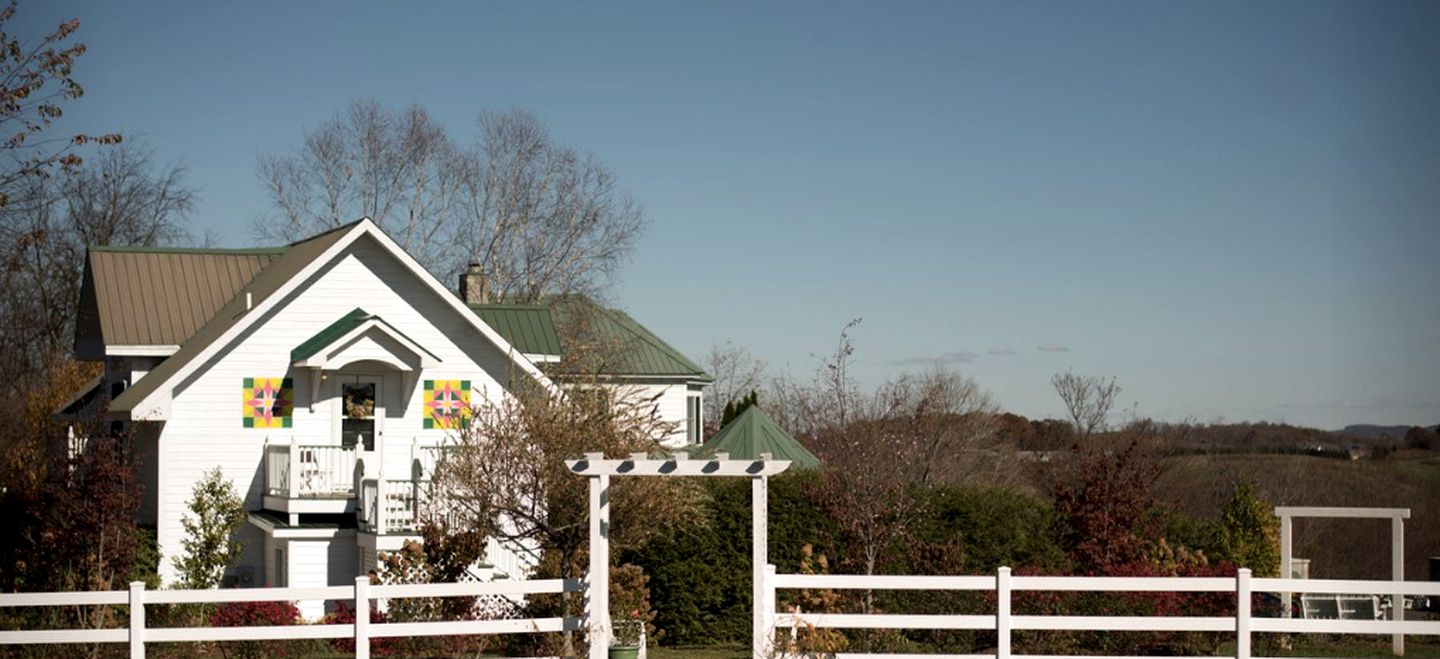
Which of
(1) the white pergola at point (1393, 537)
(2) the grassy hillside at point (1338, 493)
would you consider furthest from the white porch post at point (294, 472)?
(2) the grassy hillside at point (1338, 493)

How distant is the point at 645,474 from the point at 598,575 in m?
1.19

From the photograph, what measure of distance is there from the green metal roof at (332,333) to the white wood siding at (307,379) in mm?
226

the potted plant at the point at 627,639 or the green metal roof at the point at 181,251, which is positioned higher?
the green metal roof at the point at 181,251

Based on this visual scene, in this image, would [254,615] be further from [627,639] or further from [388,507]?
[627,639]

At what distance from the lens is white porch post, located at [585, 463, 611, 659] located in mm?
16609

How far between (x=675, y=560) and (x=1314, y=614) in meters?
9.74

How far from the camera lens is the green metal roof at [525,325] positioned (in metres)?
34.1

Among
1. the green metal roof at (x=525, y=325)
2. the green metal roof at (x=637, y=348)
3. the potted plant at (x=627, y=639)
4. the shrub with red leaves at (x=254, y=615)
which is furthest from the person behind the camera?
the green metal roof at (x=637, y=348)

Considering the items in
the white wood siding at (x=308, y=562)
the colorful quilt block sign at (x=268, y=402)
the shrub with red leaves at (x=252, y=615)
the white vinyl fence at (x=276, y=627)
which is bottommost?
the shrub with red leaves at (x=252, y=615)

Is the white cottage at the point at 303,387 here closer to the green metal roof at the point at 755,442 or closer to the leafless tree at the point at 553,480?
the leafless tree at the point at 553,480

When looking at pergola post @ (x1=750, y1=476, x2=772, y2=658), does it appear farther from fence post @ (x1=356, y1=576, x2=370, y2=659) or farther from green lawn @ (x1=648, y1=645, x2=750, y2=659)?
green lawn @ (x1=648, y1=645, x2=750, y2=659)

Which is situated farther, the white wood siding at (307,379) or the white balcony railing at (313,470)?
the white wood siding at (307,379)

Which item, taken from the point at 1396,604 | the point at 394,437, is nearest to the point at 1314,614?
the point at 1396,604

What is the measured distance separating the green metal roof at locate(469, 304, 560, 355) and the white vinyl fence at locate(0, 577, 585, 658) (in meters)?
16.8
